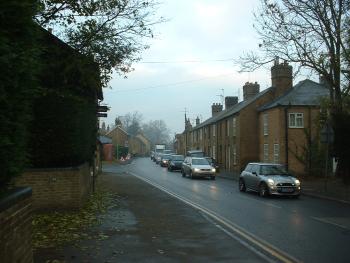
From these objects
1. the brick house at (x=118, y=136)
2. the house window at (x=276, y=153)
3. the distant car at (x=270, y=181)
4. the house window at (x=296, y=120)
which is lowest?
the distant car at (x=270, y=181)

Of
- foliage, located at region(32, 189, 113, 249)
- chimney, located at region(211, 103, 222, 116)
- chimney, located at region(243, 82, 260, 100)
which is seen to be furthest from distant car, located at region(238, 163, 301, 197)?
chimney, located at region(211, 103, 222, 116)

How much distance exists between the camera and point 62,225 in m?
12.2

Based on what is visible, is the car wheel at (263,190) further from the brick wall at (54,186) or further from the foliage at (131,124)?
the foliage at (131,124)

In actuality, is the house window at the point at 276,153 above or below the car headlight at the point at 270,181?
above

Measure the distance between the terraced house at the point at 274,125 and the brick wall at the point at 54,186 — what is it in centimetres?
2229

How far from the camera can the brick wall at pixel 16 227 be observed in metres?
5.83

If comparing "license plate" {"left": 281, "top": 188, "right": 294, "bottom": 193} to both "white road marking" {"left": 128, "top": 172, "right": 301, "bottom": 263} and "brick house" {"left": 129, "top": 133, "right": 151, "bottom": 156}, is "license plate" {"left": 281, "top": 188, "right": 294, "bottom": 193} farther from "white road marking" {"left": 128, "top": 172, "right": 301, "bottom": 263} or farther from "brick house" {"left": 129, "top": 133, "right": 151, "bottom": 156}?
"brick house" {"left": 129, "top": 133, "right": 151, "bottom": 156}

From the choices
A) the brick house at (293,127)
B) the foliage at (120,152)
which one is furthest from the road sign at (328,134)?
the foliage at (120,152)

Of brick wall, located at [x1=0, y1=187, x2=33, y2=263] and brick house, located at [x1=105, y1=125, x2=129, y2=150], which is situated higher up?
brick house, located at [x1=105, y1=125, x2=129, y2=150]

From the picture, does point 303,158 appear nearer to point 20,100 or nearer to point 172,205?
point 172,205

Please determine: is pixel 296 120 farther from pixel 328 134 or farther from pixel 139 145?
pixel 139 145

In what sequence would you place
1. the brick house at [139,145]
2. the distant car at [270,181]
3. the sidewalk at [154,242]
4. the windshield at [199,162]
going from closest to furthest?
the sidewalk at [154,242], the distant car at [270,181], the windshield at [199,162], the brick house at [139,145]

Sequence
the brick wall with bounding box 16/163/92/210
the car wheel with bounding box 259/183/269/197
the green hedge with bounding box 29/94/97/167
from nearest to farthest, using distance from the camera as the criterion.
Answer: the brick wall with bounding box 16/163/92/210 → the green hedge with bounding box 29/94/97/167 → the car wheel with bounding box 259/183/269/197

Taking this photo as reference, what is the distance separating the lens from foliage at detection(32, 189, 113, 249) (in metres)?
10.3
